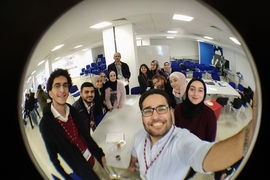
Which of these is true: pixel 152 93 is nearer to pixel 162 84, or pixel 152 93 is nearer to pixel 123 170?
pixel 162 84

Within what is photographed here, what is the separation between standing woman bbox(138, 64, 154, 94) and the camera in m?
0.43

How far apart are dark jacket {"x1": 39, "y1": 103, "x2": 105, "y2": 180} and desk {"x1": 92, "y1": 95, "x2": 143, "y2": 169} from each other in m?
0.02

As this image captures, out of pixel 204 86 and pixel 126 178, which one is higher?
pixel 204 86

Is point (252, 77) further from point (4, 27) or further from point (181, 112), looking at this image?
point (4, 27)

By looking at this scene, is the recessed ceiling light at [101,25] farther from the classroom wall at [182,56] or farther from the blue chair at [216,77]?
the blue chair at [216,77]

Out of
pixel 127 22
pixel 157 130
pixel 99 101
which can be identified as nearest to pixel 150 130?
pixel 157 130

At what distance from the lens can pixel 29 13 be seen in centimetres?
47

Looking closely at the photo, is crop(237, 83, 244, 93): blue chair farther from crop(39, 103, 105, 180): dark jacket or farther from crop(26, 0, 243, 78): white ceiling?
crop(39, 103, 105, 180): dark jacket

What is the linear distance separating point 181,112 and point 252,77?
17 centimetres

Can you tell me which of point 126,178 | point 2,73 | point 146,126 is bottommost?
point 126,178

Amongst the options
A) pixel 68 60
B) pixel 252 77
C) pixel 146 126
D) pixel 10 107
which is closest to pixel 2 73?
pixel 10 107

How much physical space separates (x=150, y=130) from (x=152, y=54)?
0.52ft

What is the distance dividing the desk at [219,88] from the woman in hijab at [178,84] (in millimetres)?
14

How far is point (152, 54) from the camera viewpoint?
1.42ft
